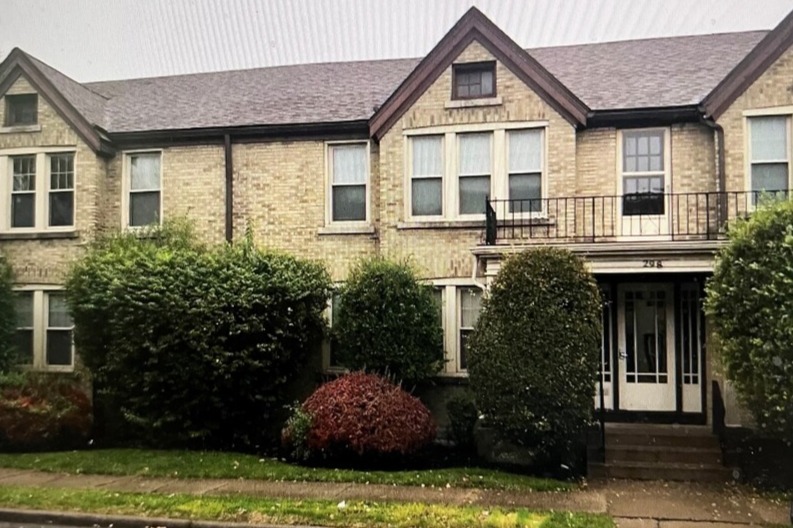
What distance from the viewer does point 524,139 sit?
37.7 feet

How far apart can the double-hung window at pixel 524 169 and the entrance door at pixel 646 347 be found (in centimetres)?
215

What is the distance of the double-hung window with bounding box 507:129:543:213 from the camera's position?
1141 cm

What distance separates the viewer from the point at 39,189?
12617mm

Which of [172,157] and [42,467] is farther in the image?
[172,157]

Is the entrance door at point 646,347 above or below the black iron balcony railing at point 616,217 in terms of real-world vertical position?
below

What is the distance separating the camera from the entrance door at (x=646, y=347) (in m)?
10.7

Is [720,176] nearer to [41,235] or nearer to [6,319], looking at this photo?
[41,235]

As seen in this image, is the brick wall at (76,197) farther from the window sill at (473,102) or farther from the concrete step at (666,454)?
the concrete step at (666,454)

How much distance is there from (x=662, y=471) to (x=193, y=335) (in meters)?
6.94

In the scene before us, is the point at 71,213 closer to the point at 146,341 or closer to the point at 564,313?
the point at 146,341

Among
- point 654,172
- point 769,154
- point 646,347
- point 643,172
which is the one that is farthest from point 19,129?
point 769,154

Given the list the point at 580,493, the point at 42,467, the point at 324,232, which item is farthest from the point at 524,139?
the point at 42,467

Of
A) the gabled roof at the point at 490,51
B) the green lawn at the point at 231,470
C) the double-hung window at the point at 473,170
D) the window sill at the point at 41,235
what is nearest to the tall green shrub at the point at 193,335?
the green lawn at the point at 231,470

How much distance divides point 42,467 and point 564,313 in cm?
742
